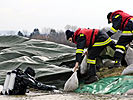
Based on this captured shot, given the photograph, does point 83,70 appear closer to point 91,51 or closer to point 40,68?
point 91,51

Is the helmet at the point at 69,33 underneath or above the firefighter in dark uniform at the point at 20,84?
above

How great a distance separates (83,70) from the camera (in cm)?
557

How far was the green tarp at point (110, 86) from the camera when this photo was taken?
4.39 meters

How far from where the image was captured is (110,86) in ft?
15.4

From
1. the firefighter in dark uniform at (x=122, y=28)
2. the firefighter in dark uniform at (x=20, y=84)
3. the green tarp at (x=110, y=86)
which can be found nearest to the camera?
the green tarp at (x=110, y=86)

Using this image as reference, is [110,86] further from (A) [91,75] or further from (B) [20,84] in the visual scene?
(B) [20,84]

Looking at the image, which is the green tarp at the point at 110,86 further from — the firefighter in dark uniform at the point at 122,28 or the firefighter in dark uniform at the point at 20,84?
the firefighter in dark uniform at the point at 122,28

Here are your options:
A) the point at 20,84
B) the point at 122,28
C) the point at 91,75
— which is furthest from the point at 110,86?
the point at 122,28

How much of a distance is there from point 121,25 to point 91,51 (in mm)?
1225

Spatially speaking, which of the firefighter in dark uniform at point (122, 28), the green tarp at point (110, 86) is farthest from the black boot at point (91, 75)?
the firefighter in dark uniform at point (122, 28)

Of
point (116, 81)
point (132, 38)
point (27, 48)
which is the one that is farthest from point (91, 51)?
point (27, 48)

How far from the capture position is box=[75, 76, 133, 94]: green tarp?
4389mm

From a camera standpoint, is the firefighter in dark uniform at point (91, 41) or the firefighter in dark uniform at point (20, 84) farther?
the firefighter in dark uniform at point (91, 41)

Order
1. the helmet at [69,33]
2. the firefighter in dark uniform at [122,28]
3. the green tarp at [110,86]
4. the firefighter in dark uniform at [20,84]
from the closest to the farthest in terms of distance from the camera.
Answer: the green tarp at [110,86], the firefighter in dark uniform at [20,84], the helmet at [69,33], the firefighter in dark uniform at [122,28]
